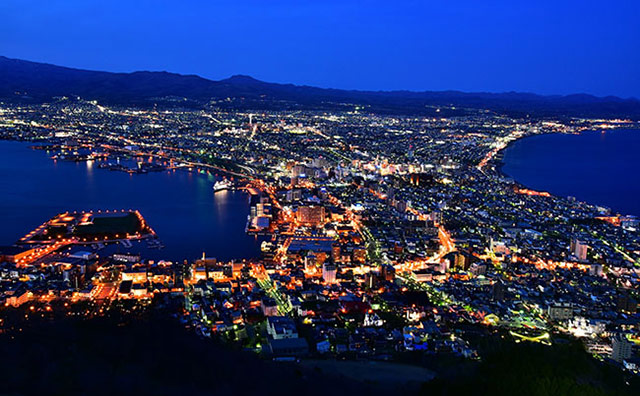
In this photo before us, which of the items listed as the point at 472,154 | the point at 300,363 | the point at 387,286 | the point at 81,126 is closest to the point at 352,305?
the point at 387,286

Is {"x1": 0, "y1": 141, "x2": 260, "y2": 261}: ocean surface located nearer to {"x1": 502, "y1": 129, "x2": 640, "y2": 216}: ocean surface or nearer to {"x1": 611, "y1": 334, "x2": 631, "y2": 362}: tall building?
{"x1": 611, "y1": 334, "x2": 631, "y2": 362}: tall building

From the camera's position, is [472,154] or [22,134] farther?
[22,134]

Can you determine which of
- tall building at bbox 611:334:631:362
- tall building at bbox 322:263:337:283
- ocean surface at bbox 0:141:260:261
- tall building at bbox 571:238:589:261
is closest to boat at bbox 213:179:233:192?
ocean surface at bbox 0:141:260:261

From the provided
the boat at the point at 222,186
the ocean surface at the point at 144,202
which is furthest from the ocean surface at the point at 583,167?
the ocean surface at the point at 144,202

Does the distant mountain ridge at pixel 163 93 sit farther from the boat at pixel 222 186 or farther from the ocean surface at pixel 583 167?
the boat at pixel 222 186

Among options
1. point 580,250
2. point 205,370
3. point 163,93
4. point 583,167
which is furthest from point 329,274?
point 163,93

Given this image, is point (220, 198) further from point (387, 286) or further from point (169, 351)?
point (169, 351)
